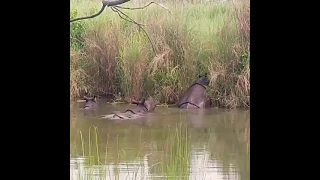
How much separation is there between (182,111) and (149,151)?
58.6 inches

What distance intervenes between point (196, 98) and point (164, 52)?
78cm

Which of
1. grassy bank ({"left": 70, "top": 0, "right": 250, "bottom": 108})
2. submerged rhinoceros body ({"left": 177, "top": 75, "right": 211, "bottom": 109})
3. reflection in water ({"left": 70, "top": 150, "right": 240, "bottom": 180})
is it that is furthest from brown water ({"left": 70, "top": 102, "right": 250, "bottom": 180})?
grassy bank ({"left": 70, "top": 0, "right": 250, "bottom": 108})

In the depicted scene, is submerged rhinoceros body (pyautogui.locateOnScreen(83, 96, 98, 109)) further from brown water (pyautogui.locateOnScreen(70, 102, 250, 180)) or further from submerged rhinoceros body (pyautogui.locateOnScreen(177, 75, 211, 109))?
submerged rhinoceros body (pyautogui.locateOnScreen(177, 75, 211, 109))

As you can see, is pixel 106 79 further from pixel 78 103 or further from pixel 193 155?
pixel 193 155

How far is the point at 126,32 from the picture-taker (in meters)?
6.96

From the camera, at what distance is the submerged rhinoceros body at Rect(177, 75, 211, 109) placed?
233 inches

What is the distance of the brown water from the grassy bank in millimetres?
368

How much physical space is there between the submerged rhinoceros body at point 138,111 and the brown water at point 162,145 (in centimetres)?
8

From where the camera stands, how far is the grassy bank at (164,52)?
6.22 m

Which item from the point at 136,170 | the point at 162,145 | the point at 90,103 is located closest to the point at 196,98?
the point at 90,103

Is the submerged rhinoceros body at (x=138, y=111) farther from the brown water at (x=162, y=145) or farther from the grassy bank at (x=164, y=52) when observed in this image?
the grassy bank at (x=164, y=52)

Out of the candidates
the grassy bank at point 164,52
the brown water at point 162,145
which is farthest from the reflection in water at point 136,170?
the grassy bank at point 164,52

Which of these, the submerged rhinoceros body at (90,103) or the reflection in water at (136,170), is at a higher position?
the submerged rhinoceros body at (90,103)
